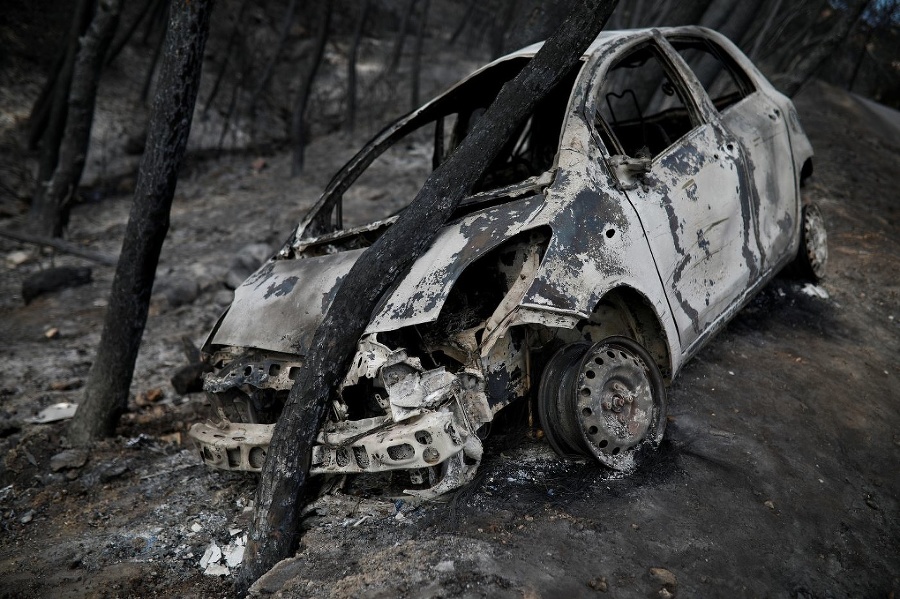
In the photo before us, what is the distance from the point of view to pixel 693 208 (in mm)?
3480

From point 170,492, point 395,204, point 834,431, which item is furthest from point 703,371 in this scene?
point 395,204

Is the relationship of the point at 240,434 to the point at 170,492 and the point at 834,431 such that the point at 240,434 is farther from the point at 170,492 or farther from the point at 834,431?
the point at 834,431

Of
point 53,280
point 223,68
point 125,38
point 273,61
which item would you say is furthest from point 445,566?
point 223,68

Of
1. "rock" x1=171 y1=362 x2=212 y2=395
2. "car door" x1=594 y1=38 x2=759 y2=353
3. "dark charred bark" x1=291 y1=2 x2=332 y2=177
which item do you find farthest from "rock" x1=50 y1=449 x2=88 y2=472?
"dark charred bark" x1=291 y1=2 x2=332 y2=177

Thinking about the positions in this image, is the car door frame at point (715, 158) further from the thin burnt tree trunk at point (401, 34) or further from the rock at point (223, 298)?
the thin burnt tree trunk at point (401, 34)

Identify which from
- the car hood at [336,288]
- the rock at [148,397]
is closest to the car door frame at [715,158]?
the car hood at [336,288]

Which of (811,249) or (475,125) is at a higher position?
(475,125)

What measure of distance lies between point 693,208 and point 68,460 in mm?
4019

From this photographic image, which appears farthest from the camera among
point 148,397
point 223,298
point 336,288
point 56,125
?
point 56,125

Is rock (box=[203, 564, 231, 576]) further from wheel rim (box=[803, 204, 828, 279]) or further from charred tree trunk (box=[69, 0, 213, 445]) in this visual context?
wheel rim (box=[803, 204, 828, 279])

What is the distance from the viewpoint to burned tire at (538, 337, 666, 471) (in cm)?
303

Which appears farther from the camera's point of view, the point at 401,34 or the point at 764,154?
the point at 401,34

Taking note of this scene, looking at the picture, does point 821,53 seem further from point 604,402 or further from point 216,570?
A: point 216,570

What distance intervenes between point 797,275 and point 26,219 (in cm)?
1028
